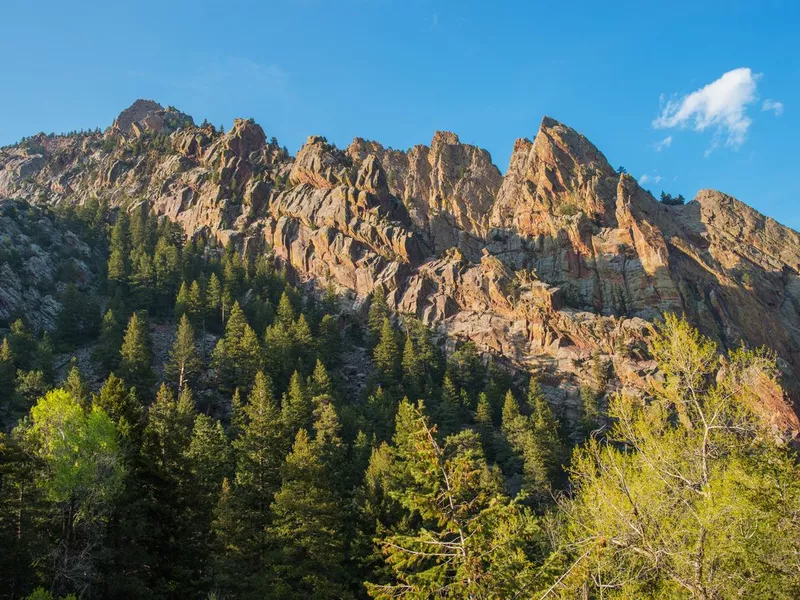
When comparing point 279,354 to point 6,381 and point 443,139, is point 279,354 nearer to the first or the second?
point 6,381

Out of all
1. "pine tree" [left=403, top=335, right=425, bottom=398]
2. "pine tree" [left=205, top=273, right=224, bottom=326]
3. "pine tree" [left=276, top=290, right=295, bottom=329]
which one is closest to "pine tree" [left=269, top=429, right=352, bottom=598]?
"pine tree" [left=403, top=335, right=425, bottom=398]

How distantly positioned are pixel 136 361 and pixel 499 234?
7880 cm

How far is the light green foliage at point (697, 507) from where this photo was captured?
12.4m

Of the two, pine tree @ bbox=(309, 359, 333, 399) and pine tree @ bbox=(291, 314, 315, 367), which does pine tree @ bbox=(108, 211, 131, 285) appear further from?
pine tree @ bbox=(309, 359, 333, 399)

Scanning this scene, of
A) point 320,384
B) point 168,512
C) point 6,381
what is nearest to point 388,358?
point 320,384

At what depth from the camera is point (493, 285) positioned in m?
88.2

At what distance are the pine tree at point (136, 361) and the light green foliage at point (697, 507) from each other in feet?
167

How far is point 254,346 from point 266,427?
88.5 feet

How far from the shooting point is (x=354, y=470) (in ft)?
140

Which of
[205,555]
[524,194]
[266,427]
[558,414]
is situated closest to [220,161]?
[524,194]

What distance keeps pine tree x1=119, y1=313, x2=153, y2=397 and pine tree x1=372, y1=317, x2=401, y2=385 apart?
26.1m

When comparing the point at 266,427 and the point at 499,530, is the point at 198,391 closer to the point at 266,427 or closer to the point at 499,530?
the point at 266,427

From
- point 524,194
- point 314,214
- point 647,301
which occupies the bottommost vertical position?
point 647,301

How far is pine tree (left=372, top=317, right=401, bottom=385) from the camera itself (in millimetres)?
68750
